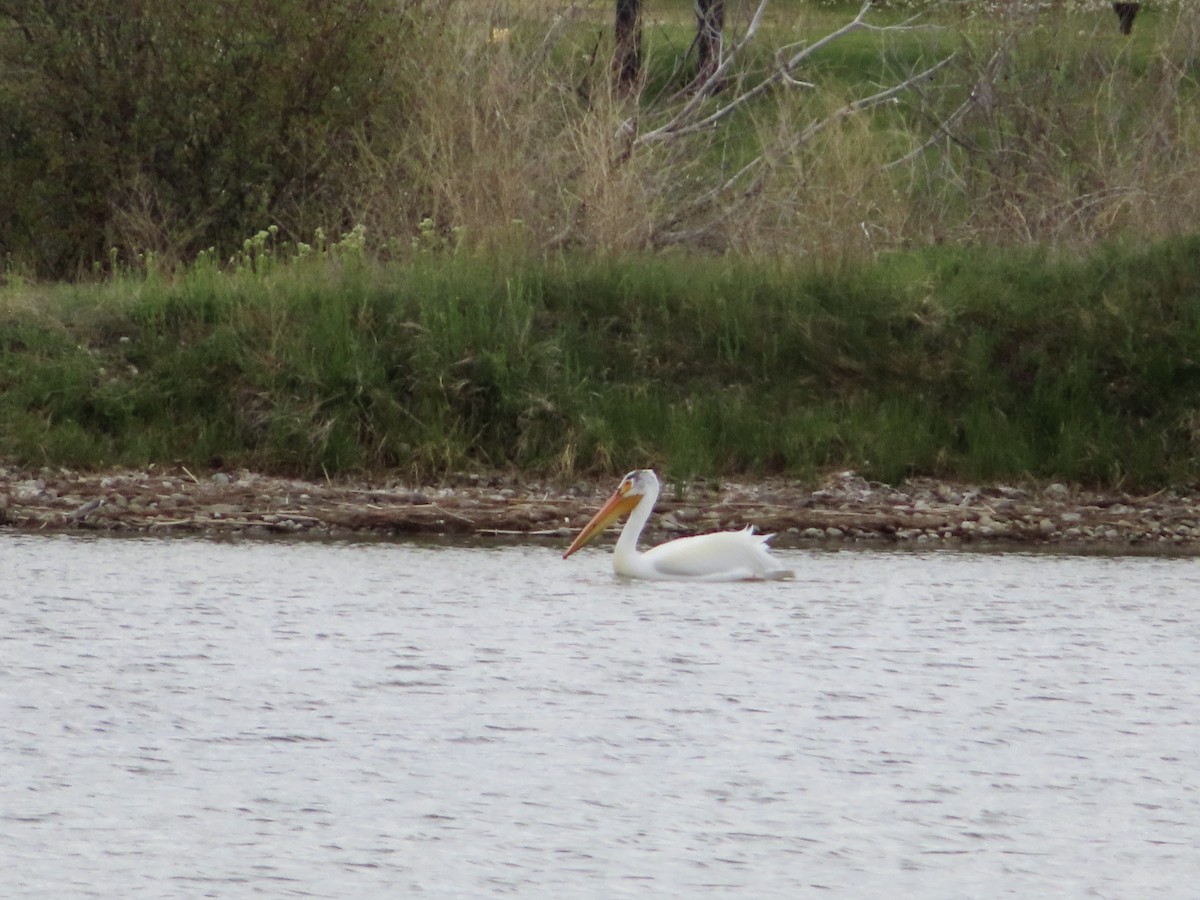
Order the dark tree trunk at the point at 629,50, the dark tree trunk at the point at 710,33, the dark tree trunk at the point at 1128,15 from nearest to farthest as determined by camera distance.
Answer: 1. the dark tree trunk at the point at 629,50
2. the dark tree trunk at the point at 710,33
3. the dark tree trunk at the point at 1128,15

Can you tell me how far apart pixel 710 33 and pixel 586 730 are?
1491cm

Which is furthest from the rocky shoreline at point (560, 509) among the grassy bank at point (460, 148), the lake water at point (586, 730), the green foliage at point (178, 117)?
the green foliage at point (178, 117)

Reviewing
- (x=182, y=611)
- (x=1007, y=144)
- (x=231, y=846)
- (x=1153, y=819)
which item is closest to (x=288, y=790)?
(x=231, y=846)

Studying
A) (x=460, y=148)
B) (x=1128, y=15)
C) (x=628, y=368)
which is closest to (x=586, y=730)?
(x=628, y=368)

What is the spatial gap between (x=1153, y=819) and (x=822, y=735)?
1507 mm

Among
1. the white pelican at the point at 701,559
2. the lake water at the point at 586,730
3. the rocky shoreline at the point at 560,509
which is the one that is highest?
the lake water at the point at 586,730

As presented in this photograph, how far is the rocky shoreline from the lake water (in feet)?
3.75

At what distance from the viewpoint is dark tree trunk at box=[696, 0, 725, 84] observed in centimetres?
2184

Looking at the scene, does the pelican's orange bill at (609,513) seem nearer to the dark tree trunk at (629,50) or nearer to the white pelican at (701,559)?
the white pelican at (701,559)

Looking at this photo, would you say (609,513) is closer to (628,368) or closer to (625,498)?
(625,498)

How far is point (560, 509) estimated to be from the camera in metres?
14.0

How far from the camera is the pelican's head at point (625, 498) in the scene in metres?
12.7

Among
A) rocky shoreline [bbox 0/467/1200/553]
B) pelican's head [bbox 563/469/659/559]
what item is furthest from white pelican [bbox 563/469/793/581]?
rocky shoreline [bbox 0/467/1200/553]

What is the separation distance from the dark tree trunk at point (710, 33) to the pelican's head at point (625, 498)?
9.78m
